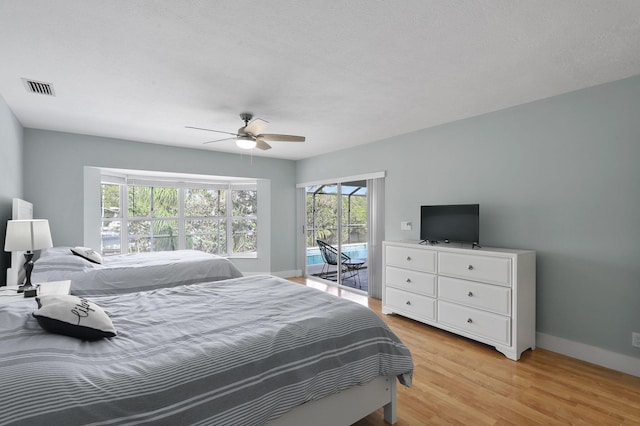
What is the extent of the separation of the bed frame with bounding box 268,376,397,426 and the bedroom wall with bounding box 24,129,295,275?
4.41 meters

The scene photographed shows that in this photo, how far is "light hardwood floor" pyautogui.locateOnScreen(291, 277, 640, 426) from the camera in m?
2.06

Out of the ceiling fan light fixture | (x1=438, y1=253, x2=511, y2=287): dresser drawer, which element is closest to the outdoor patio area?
(x1=438, y1=253, x2=511, y2=287): dresser drawer

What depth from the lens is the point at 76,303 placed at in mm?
1593

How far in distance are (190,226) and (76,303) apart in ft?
15.2

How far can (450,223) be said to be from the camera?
362 centimetres

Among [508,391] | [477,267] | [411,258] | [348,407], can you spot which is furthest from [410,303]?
[348,407]

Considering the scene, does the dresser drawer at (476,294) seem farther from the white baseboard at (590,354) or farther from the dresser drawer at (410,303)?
the white baseboard at (590,354)

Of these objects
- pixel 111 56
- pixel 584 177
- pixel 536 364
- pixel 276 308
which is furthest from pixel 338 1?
pixel 536 364

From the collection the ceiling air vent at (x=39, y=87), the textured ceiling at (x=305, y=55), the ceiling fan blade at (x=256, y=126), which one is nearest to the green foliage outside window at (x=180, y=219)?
the textured ceiling at (x=305, y=55)

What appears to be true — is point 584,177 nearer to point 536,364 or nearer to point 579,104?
point 579,104

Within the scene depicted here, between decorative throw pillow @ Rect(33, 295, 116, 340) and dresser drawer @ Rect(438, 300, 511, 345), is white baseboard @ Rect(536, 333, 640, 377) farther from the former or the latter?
decorative throw pillow @ Rect(33, 295, 116, 340)

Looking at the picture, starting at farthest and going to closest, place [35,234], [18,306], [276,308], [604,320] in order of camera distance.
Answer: [604,320] → [35,234] → [276,308] → [18,306]

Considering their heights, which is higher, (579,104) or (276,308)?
(579,104)

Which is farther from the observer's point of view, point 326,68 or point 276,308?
point 326,68
